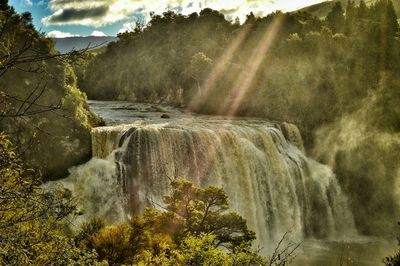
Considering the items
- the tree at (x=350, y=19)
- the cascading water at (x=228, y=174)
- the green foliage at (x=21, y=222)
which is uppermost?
the tree at (x=350, y=19)

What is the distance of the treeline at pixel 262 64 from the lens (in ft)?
136

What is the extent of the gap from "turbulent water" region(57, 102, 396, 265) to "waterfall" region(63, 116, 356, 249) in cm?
5

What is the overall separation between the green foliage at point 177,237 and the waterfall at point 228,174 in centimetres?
699

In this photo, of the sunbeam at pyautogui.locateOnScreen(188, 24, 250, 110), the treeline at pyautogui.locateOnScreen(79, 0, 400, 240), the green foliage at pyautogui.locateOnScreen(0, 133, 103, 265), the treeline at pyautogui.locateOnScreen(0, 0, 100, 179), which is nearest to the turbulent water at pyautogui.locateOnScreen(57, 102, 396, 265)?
the treeline at pyautogui.locateOnScreen(0, 0, 100, 179)

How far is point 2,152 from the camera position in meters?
5.81

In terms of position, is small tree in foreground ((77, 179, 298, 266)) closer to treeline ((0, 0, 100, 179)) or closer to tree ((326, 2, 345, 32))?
treeline ((0, 0, 100, 179))

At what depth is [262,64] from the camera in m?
46.7

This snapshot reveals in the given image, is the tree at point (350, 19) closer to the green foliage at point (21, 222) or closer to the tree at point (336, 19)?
the tree at point (336, 19)

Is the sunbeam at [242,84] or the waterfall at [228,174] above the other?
the sunbeam at [242,84]

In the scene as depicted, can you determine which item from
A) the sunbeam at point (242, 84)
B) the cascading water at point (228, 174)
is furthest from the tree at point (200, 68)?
the cascading water at point (228, 174)

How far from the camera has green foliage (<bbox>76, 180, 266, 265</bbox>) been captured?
39.2 ft

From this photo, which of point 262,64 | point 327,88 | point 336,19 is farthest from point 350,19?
point 327,88

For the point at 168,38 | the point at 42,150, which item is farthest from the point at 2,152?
the point at 168,38

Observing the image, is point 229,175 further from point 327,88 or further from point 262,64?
point 262,64
